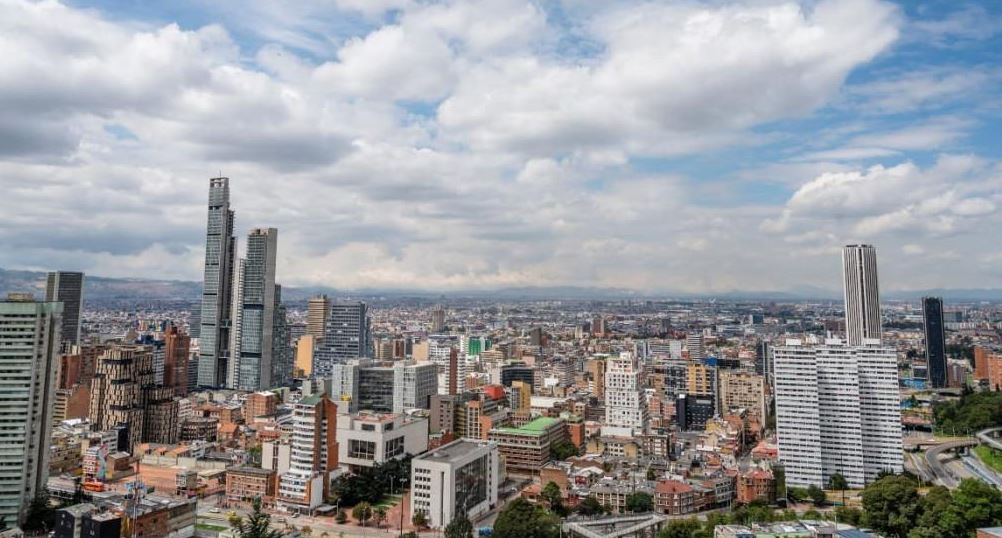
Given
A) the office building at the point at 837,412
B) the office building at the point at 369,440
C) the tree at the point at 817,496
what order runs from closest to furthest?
the tree at the point at 817,496
the office building at the point at 837,412
the office building at the point at 369,440

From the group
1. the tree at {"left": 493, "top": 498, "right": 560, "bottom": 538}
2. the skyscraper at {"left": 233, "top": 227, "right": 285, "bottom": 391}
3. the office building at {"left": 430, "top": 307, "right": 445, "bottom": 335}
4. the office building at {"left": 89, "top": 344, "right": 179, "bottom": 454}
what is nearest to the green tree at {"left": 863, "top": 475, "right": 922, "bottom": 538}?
the tree at {"left": 493, "top": 498, "right": 560, "bottom": 538}

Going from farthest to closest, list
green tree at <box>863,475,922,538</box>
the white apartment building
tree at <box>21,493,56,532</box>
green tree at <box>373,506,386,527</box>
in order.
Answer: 1. the white apartment building
2. green tree at <box>373,506,386,527</box>
3. tree at <box>21,493,56,532</box>
4. green tree at <box>863,475,922,538</box>

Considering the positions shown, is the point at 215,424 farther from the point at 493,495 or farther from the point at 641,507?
the point at 641,507

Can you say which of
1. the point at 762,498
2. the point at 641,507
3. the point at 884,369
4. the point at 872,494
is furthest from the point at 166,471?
the point at 884,369

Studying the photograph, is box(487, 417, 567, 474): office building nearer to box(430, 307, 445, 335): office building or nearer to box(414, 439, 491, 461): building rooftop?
box(414, 439, 491, 461): building rooftop

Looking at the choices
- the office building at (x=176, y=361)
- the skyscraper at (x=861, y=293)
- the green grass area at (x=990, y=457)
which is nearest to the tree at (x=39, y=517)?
the office building at (x=176, y=361)

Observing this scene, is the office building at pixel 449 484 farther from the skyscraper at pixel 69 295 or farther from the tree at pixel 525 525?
the skyscraper at pixel 69 295

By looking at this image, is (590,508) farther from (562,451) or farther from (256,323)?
(256,323)
